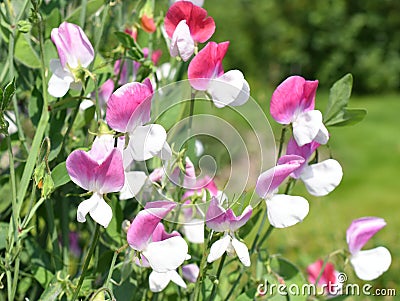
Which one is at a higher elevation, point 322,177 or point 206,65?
point 206,65

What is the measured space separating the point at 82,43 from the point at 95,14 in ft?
0.93

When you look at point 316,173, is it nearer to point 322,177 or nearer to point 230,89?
point 322,177

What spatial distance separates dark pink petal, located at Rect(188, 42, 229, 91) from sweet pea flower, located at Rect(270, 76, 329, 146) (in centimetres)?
7

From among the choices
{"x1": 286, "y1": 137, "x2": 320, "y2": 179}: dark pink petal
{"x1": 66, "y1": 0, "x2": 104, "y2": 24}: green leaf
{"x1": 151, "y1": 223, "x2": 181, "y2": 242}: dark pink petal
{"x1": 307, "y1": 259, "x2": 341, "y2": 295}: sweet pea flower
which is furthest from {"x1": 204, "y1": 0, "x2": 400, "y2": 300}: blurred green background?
{"x1": 151, "y1": 223, "x2": 181, "y2": 242}: dark pink petal

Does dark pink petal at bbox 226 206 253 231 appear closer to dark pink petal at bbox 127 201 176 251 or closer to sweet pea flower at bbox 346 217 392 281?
dark pink petal at bbox 127 201 176 251

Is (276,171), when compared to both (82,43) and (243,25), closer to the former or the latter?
(82,43)

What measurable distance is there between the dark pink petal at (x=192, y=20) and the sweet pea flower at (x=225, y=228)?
0.19 m

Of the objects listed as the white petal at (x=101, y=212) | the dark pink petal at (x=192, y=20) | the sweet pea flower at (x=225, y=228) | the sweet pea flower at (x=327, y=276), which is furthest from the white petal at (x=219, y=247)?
the sweet pea flower at (x=327, y=276)

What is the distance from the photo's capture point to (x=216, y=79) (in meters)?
0.76

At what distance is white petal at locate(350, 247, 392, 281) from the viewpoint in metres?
0.89

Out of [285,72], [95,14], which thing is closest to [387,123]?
[285,72]

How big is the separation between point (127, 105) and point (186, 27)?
0.43ft

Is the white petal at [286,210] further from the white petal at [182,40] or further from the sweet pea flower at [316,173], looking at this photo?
the white petal at [182,40]

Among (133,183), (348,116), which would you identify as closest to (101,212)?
(133,183)
